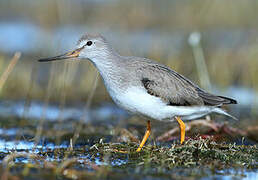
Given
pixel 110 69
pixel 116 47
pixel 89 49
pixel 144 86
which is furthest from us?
pixel 116 47

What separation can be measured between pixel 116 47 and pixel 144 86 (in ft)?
26.4

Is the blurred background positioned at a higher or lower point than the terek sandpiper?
higher

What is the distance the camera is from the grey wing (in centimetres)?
714

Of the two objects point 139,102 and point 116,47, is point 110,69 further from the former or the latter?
point 116,47

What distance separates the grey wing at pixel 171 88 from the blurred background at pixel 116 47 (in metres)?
0.88

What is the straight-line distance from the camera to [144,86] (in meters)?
7.02

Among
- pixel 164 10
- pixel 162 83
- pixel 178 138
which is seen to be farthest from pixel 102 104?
pixel 164 10

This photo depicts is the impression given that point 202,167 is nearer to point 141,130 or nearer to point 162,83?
point 162,83

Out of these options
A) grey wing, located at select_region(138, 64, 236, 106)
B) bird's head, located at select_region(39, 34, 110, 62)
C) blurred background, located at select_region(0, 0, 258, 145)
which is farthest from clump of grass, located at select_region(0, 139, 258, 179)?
bird's head, located at select_region(39, 34, 110, 62)

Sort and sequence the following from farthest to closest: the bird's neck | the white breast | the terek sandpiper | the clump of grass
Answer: the bird's neck → the terek sandpiper → the white breast → the clump of grass

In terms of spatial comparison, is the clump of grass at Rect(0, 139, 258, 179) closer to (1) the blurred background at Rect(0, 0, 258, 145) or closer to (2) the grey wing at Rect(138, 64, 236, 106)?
(1) the blurred background at Rect(0, 0, 258, 145)

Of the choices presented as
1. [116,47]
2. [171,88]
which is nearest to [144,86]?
[171,88]

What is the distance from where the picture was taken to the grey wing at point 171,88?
714cm

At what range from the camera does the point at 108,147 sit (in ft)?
22.6
